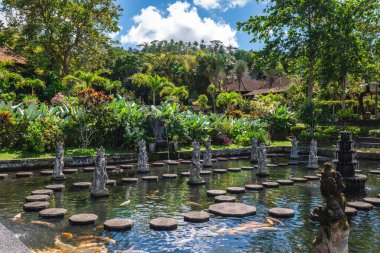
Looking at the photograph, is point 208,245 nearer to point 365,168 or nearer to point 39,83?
point 365,168

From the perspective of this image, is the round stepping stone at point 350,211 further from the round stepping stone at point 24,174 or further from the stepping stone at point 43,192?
the round stepping stone at point 24,174

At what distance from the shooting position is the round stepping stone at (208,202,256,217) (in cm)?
799

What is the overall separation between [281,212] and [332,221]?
3558mm

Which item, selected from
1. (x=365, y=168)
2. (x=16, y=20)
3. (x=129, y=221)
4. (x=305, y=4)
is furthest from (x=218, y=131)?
(x=16, y=20)

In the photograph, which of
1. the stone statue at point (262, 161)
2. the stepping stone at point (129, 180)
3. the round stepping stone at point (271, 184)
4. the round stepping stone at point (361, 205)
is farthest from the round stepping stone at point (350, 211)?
the stepping stone at point (129, 180)

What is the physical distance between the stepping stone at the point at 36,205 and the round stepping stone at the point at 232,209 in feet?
13.0

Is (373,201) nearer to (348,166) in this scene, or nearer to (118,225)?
(348,166)

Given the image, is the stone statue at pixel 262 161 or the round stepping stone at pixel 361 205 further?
the stone statue at pixel 262 161

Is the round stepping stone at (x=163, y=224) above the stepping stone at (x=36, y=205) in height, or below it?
below

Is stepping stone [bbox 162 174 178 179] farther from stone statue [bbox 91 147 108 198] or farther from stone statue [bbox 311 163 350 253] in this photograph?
stone statue [bbox 311 163 350 253]

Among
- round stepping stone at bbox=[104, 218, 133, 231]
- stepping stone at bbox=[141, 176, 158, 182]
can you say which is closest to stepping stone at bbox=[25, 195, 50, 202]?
round stepping stone at bbox=[104, 218, 133, 231]

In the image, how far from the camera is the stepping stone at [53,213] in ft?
25.3

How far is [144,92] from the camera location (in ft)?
193

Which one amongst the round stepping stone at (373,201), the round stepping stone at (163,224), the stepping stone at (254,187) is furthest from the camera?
the stepping stone at (254,187)
